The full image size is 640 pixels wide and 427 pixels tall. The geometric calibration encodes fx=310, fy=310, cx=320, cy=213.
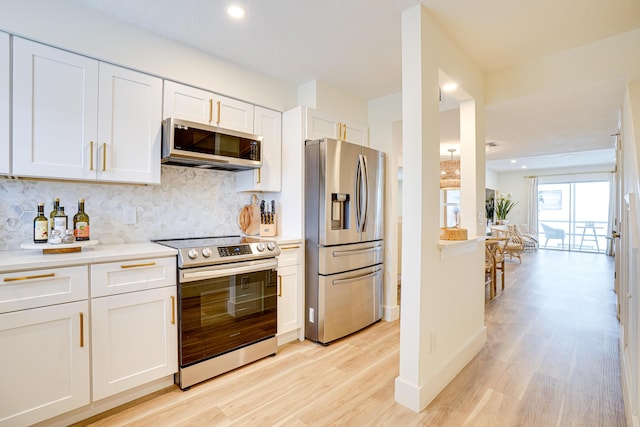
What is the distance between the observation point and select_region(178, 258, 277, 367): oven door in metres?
2.09

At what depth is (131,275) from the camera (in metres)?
1.90

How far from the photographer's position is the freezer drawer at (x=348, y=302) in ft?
9.18

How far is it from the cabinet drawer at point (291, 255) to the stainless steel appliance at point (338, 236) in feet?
0.26

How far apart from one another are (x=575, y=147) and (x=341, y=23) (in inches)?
192

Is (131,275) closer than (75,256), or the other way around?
(75,256)

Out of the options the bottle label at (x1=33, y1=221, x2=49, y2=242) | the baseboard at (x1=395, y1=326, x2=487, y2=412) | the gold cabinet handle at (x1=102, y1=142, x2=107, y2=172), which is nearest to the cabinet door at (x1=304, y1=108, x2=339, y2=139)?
the gold cabinet handle at (x1=102, y1=142, x2=107, y2=172)

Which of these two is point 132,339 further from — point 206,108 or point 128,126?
point 206,108

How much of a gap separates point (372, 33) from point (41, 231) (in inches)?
99.6

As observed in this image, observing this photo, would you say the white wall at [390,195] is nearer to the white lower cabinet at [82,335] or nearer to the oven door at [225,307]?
the oven door at [225,307]

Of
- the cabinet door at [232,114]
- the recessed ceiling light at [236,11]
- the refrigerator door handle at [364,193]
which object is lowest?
the refrigerator door handle at [364,193]

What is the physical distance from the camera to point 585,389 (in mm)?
2100

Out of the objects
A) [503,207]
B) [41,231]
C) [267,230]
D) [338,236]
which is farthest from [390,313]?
[503,207]

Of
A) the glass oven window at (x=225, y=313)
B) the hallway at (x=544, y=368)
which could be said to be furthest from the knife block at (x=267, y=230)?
the hallway at (x=544, y=368)

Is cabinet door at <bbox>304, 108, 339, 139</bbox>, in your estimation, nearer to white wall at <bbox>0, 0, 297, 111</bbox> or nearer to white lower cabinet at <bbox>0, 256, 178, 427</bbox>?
white wall at <bbox>0, 0, 297, 111</bbox>
